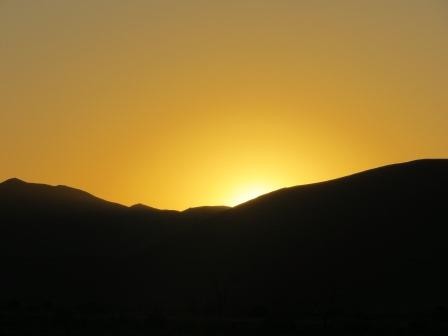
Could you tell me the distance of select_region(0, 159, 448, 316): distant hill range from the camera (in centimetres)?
6016

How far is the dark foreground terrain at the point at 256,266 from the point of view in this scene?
46.9 m

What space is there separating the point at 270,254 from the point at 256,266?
187 centimetres

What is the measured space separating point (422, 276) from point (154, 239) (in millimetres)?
29490

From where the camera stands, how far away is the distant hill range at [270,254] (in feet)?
197

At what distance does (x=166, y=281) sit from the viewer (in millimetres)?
69750

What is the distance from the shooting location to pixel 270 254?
2699 inches

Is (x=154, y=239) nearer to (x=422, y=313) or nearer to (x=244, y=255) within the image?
(x=244, y=255)

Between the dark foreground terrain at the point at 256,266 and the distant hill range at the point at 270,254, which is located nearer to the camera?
the dark foreground terrain at the point at 256,266

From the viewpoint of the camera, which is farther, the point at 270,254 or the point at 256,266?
the point at 270,254

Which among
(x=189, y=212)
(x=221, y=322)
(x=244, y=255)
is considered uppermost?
(x=189, y=212)

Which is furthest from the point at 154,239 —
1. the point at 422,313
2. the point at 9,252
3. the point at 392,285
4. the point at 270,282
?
the point at 422,313

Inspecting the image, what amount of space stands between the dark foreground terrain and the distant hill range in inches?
4.7

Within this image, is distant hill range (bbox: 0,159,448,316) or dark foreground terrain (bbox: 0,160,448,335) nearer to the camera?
dark foreground terrain (bbox: 0,160,448,335)

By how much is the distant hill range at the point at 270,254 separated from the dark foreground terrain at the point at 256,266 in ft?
0.40
